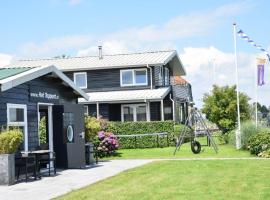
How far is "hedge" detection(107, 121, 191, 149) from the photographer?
3014 cm

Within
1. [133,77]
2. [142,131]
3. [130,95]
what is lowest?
[142,131]

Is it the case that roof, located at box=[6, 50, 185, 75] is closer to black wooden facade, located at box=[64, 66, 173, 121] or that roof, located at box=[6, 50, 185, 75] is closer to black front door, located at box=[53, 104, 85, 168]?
black wooden facade, located at box=[64, 66, 173, 121]

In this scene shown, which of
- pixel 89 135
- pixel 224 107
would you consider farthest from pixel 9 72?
pixel 224 107

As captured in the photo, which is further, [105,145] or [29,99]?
[105,145]

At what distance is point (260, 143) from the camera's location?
2198 cm

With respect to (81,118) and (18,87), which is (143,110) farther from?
(18,87)

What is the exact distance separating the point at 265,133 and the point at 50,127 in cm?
920

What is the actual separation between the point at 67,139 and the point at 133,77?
1898cm

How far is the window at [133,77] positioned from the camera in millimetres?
36906

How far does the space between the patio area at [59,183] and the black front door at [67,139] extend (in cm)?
51

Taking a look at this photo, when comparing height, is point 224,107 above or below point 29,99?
above

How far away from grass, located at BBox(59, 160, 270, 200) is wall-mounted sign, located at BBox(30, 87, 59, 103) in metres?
3.72

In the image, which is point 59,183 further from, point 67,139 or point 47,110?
point 47,110

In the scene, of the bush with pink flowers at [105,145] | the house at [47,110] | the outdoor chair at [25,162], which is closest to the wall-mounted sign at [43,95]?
the house at [47,110]
